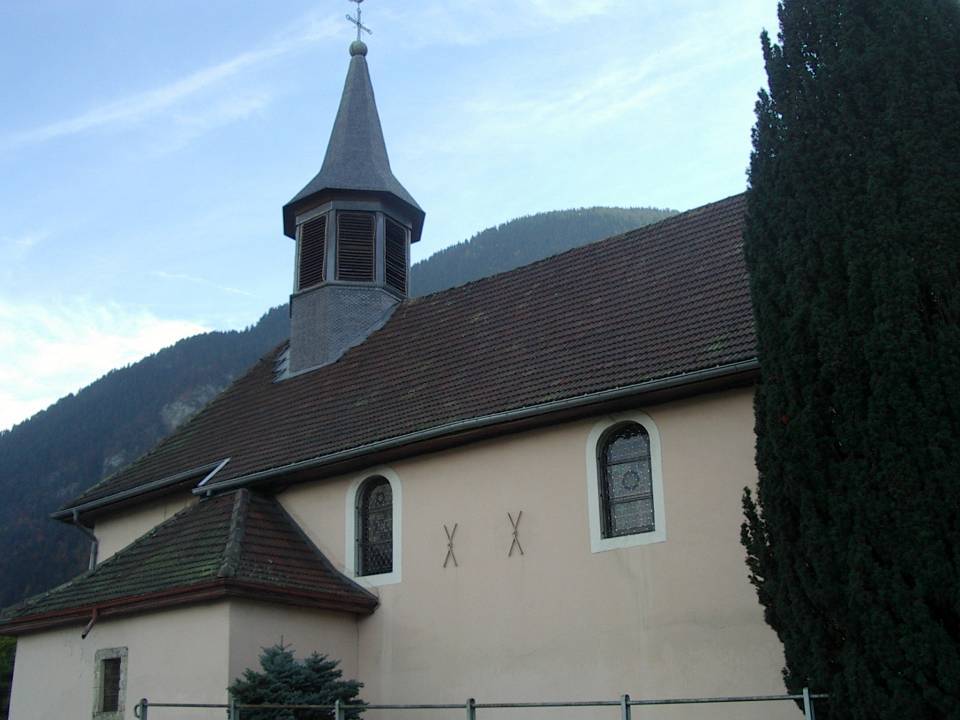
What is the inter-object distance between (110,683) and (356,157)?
419 inches

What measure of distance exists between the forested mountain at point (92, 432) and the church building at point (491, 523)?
3621cm

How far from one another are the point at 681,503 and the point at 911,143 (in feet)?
14.9

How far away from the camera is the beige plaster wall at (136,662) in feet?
41.1

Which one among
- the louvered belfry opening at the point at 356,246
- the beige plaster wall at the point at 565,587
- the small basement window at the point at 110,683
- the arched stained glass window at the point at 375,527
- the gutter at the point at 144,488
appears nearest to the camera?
the beige plaster wall at the point at 565,587

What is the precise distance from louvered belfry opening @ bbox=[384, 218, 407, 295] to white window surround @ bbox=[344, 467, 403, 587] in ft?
18.6

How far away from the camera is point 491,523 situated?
1316 cm

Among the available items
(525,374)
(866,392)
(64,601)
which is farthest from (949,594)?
(64,601)

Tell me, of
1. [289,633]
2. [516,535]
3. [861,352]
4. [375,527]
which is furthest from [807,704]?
[375,527]

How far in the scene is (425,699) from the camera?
13039 mm

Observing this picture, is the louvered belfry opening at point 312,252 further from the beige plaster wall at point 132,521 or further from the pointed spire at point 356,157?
the beige plaster wall at point 132,521

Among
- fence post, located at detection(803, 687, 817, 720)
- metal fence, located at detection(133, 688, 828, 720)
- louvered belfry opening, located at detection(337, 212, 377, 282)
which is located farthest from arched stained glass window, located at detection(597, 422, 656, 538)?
louvered belfry opening, located at detection(337, 212, 377, 282)

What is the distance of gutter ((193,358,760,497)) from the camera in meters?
11.5

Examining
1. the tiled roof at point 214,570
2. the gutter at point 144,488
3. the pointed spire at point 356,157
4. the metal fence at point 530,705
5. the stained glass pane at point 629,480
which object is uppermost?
the pointed spire at point 356,157

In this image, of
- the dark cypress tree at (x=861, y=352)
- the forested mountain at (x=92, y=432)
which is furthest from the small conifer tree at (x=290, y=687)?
the forested mountain at (x=92, y=432)
